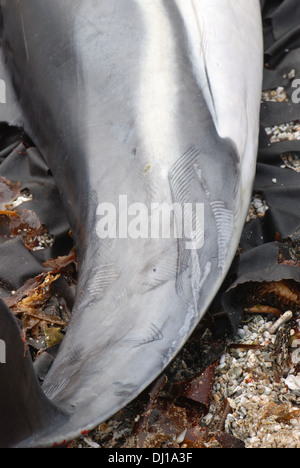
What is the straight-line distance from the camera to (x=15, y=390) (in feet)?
5.25

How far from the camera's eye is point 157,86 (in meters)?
2.34

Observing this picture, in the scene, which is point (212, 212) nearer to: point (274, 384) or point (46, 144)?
point (274, 384)

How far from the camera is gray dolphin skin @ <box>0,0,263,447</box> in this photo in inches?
72.0

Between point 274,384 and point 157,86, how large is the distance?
1.08 metres

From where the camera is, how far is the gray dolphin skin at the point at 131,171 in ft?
6.00

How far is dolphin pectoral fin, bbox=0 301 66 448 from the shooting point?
62.4 inches

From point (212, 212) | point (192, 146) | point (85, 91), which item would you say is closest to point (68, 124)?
point (85, 91)

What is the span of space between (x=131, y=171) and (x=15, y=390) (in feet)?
3.00

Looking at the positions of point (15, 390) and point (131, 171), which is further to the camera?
point (131, 171)

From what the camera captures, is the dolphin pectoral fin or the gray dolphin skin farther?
the gray dolphin skin

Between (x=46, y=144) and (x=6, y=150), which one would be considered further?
(x=6, y=150)

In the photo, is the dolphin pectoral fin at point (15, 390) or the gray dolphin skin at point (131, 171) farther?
the gray dolphin skin at point (131, 171)

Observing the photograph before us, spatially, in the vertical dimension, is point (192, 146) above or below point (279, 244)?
above
